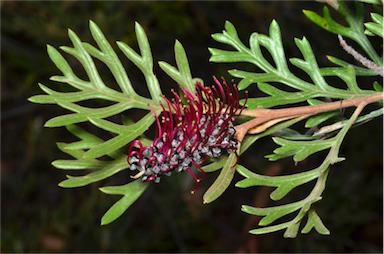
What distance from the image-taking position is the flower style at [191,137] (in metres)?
0.65

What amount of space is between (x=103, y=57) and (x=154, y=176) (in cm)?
17

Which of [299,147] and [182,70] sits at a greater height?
[182,70]

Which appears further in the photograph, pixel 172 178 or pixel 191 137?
pixel 172 178

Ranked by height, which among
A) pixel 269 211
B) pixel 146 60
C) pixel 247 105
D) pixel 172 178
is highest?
pixel 146 60

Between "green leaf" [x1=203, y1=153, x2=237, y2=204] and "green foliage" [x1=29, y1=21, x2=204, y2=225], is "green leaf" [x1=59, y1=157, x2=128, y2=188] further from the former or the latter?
"green leaf" [x1=203, y1=153, x2=237, y2=204]

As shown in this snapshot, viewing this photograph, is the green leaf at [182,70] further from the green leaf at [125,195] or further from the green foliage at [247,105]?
the green leaf at [125,195]

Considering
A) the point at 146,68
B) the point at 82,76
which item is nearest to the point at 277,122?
the point at 146,68

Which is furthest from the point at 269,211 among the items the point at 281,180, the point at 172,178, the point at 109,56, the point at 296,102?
the point at 172,178

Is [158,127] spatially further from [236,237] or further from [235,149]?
[236,237]

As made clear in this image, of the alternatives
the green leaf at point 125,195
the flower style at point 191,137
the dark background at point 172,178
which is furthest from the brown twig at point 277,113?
the dark background at point 172,178

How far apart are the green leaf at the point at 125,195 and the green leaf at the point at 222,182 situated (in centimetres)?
10

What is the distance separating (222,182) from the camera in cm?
64

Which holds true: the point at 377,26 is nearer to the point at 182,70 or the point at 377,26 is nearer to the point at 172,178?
the point at 182,70

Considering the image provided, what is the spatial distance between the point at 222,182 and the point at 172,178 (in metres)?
1.27
